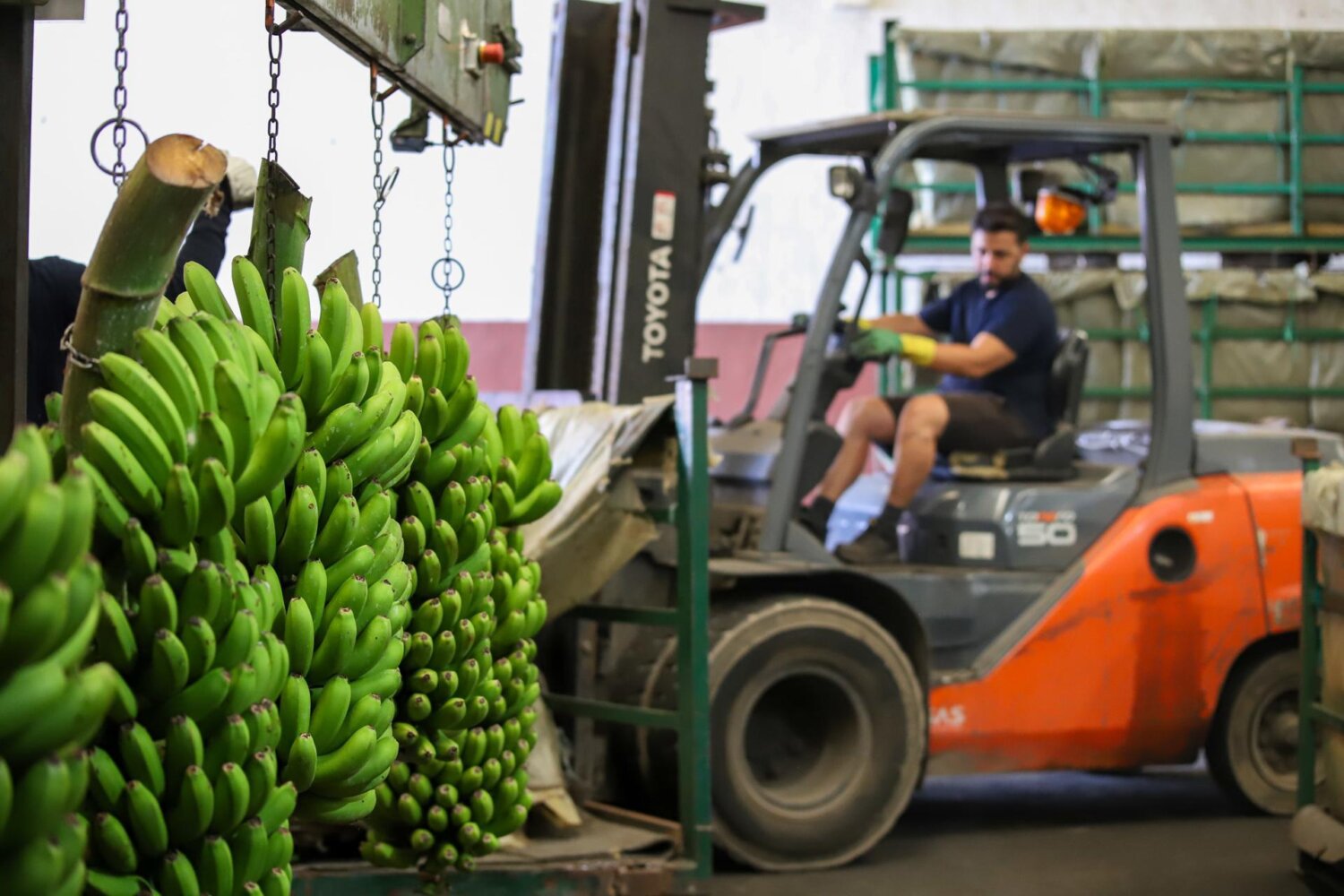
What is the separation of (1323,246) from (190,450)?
1063cm

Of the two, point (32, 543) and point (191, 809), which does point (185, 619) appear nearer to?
point (191, 809)

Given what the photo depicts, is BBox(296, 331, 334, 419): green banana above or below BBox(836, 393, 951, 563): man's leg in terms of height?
above

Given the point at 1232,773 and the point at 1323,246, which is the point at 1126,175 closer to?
the point at 1323,246

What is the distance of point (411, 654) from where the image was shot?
133 inches

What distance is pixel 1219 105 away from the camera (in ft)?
37.4

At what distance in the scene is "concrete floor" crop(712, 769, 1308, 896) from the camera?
5785mm

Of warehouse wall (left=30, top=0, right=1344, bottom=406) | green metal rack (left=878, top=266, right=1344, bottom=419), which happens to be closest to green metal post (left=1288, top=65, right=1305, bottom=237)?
green metal rack (left=878, top=266, right=1344, bottom=419)

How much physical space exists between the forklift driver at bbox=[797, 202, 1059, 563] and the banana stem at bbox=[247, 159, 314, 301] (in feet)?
12.3

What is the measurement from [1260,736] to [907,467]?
77.0 inches

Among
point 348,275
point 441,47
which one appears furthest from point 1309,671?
point 348,275

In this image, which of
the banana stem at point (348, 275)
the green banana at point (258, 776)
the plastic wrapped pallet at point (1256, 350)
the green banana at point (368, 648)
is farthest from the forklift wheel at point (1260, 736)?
the green banana at point (258, 776)

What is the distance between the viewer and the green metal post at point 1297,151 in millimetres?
11273

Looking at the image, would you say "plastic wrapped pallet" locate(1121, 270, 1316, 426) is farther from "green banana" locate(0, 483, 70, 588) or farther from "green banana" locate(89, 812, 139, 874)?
"green banana" locate(0, 483, 70, 588)

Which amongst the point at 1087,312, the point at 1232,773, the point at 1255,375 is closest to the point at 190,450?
the point at 1232,773
